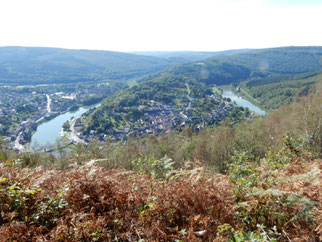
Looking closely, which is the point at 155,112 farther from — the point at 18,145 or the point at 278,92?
the point at 278,92

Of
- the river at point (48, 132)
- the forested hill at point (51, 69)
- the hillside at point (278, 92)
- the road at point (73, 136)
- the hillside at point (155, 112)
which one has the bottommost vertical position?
the river at point (48, 132)

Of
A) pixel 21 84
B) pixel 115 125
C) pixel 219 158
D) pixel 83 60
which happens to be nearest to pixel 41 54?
pixel 83 60

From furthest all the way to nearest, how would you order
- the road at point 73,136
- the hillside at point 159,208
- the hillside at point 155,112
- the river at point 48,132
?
the hillside at point 155,112, the river at point 48,132, the road at point 73,136, the hillside at point 159,208

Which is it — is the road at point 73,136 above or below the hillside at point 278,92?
below

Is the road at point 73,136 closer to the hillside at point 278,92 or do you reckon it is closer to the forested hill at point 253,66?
the hillside at point 278,92

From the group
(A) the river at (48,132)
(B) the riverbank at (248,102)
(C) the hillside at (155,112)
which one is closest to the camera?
(A) the river at (48,132)

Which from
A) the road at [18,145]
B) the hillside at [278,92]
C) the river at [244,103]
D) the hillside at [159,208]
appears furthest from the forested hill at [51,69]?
the hillside at [159,208]

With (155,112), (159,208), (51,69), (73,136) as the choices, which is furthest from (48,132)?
(51,69)

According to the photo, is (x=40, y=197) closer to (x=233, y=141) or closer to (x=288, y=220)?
(x=288, y=220)
